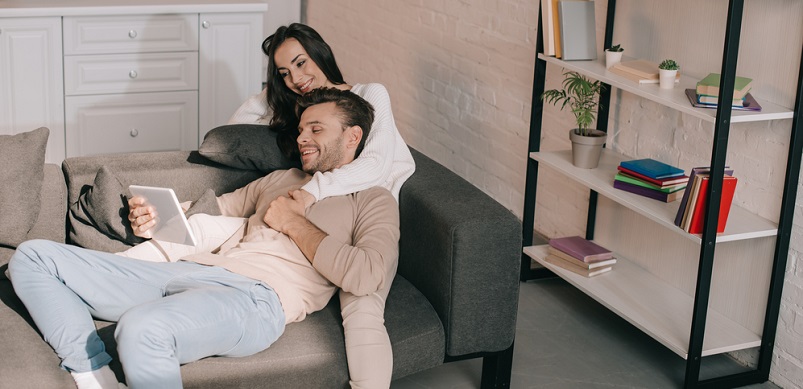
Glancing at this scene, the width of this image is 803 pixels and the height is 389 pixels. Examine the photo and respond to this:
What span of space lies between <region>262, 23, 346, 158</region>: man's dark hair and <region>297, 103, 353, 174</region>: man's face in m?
0.28

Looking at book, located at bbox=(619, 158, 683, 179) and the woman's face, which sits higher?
the woman's face

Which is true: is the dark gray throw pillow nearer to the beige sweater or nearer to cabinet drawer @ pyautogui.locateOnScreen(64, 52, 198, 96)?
the beige sweater

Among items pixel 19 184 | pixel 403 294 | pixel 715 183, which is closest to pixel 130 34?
pixel 19 184

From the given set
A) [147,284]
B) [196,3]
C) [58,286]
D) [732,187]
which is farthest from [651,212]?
[196,3]

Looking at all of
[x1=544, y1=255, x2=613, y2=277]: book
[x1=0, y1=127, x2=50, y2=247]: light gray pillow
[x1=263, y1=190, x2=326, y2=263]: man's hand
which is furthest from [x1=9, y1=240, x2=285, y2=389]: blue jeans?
[x1=544, y1=255, x2=613, y2=277]: book

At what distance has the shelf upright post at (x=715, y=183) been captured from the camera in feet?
8.03

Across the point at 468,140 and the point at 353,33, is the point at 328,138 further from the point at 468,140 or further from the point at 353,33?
the point at 353,33

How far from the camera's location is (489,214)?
250 cm

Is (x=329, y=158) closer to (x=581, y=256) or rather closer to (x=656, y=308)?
(x=581, y=256)

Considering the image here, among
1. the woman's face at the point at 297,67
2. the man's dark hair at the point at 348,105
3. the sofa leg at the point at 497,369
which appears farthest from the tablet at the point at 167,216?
the sofa leg at the point at 497,369

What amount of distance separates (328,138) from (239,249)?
1.43ft

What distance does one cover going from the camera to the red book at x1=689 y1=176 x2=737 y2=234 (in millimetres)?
2605

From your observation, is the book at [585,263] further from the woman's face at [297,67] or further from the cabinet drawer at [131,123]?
the cabinet drawer at [131,123]

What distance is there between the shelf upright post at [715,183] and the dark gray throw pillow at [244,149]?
4.03 ft
